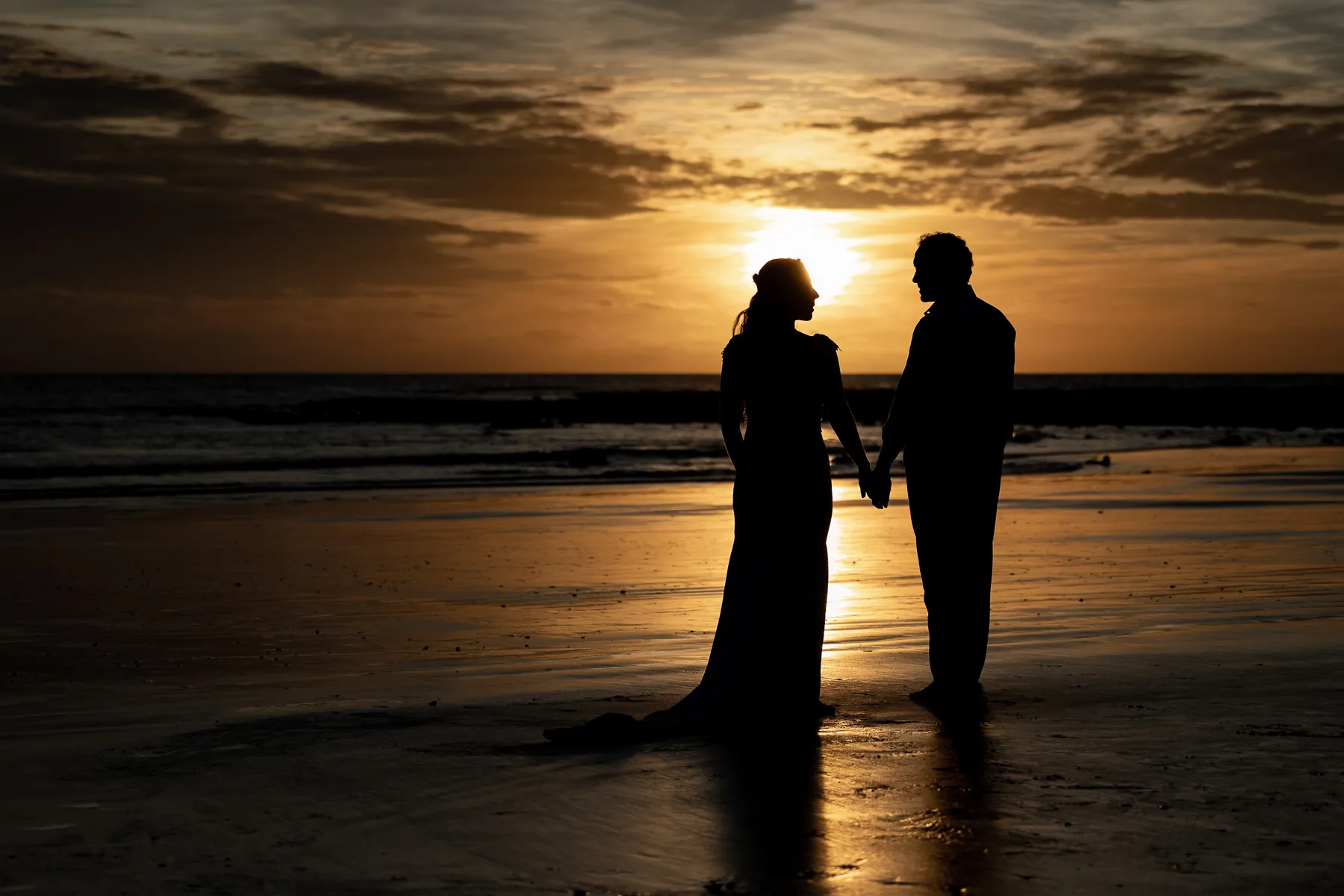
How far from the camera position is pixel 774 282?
6289 millimetres

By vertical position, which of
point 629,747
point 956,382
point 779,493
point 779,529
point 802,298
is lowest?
point 629,747

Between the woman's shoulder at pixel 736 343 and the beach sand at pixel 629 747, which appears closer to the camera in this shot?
the beach sand at pixel 629 747

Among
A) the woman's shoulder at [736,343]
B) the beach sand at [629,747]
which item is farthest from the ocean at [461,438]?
the woman's shoulder at [736,343]

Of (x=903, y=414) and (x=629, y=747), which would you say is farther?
(x=903, y=414)

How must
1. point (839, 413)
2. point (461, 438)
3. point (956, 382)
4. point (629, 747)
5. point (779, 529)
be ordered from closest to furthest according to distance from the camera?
point (629, 747), point (779, 529), point (839, 413), point (956, 382), point (461, 438)

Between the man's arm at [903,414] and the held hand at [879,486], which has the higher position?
the man's arm at [903,414]

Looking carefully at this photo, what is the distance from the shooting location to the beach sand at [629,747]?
4.02 metres

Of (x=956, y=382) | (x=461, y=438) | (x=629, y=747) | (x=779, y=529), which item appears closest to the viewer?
(x=629, y=747)

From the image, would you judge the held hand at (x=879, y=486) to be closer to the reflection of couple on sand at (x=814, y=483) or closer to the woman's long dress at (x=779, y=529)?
the reflection of couple on sand at (x=814, y=483)

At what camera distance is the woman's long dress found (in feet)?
20.0

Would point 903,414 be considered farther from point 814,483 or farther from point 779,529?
point 779,529

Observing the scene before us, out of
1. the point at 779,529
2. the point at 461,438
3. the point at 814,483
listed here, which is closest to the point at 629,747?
the point at 779,529

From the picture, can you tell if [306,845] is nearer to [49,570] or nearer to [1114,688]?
[1114,688]

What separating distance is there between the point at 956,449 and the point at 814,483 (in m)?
0.89
